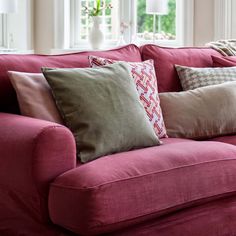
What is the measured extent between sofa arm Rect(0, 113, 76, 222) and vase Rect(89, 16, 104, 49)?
9.12ft

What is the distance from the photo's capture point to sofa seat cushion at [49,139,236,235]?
1807 millimetres

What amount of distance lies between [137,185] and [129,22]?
3.46m

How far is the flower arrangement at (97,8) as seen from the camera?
4.76 meters

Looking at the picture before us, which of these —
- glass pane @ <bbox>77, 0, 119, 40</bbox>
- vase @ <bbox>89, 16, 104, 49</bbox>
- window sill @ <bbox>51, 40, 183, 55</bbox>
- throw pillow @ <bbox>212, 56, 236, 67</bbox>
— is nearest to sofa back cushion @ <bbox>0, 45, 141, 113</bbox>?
throw pillow @ <bbox>212, 56, 236, 67</bbox>

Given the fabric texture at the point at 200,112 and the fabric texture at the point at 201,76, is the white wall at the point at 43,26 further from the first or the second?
the fabric texture at the point at 200,112

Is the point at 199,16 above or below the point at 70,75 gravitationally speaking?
above

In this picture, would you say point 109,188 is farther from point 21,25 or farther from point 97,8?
point 21,25

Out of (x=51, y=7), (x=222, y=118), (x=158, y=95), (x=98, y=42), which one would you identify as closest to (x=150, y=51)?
(x=158, y=95)

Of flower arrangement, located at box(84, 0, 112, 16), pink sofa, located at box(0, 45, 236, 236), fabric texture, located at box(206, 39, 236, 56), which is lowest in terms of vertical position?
pink sofa, located at box(0, 45, 236, 236)

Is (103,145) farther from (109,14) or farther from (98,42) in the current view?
(109,14)

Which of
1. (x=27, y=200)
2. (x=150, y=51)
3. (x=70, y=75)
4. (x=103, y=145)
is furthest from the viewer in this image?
(x=150, y=51)

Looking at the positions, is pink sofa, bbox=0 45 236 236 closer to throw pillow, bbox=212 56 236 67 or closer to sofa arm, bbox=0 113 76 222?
sofa arm, bbox=0 113 76 222

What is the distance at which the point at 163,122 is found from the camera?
2.71 m

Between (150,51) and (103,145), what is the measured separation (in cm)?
99
